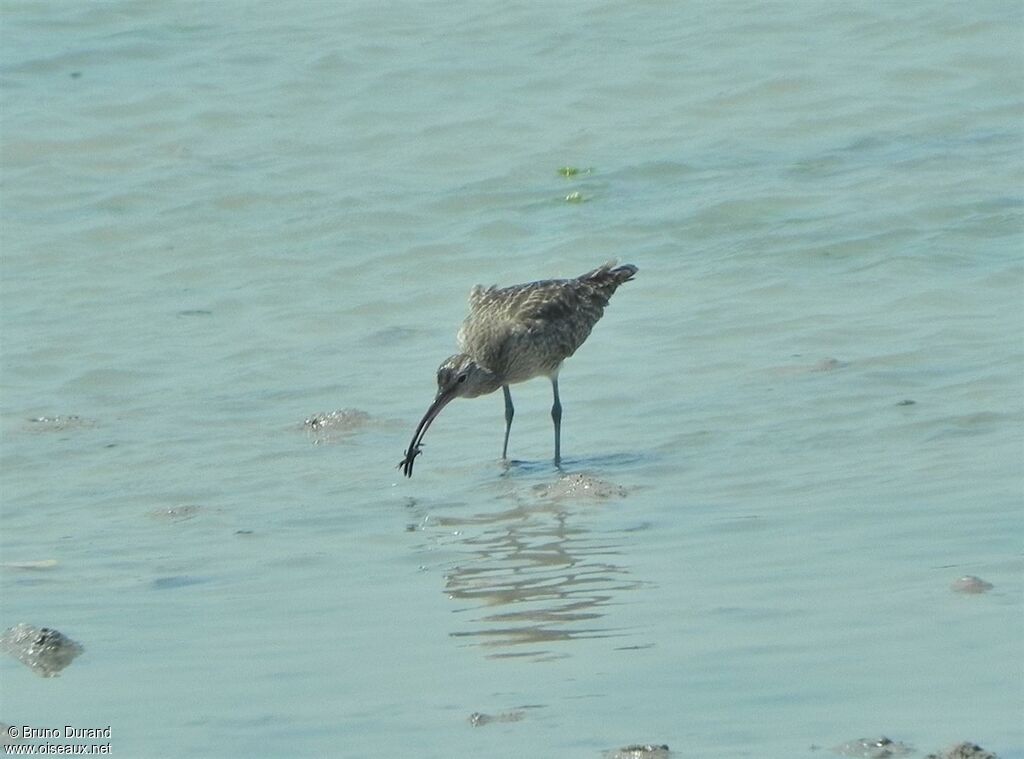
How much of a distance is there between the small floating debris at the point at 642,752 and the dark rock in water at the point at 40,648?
5.75 feet

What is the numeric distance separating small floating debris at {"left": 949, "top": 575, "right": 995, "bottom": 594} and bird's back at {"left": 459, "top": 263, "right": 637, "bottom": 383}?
3.63 m

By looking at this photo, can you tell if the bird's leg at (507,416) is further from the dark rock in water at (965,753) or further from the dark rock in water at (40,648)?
the dark rock in water at (965,753)

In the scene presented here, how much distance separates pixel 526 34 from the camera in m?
17.3

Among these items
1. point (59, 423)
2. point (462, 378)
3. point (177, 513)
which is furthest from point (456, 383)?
point (59, 423)

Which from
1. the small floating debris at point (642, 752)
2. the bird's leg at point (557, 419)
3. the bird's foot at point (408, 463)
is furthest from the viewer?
the bird's leg at point (557, 419)

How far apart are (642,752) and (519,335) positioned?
15.4 ft

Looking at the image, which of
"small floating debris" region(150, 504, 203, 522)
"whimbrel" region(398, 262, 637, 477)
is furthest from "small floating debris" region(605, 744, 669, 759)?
"whimbrel" region(398, 262, 637, 477)

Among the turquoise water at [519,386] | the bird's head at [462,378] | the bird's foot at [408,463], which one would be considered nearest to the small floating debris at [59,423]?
the turquoise water at [519,386]

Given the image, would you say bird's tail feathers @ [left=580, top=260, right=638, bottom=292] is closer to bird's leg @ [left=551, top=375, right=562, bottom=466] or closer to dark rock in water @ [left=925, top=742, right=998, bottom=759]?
bird's leg @ [left=551, top=375, right=562, bottom=466]

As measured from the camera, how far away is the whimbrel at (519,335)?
8.93m

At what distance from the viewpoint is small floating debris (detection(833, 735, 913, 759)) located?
4.56m

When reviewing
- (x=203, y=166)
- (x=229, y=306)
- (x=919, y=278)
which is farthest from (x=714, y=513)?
(x=203, y=166)

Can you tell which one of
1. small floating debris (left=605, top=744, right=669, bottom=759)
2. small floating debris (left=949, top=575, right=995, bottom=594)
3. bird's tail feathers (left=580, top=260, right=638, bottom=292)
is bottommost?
bird's tail feathers (left=580, top=260, right=638, bottom=292)

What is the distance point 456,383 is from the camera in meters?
Result: 8.80
